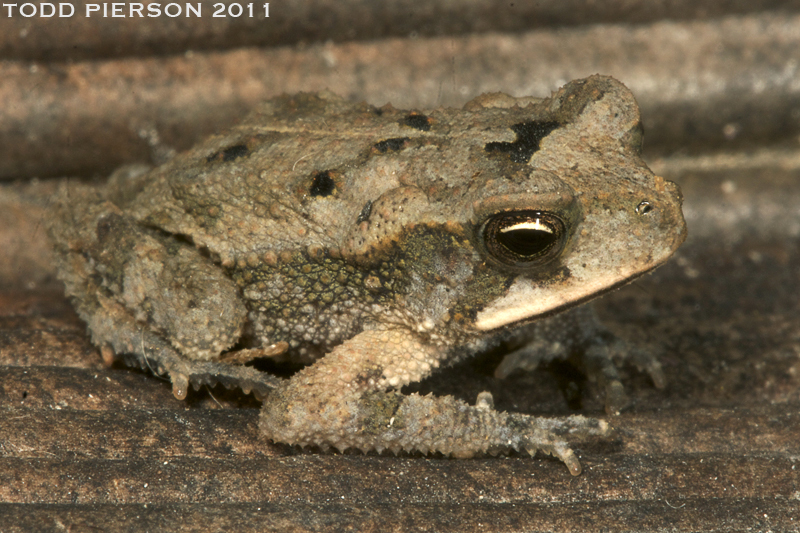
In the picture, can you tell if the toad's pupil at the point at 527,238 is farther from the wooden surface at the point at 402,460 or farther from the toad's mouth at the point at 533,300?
the wooden surface at the point at 402,460

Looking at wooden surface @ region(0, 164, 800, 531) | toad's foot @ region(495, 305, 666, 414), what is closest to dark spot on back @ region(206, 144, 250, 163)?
wooden surface @ region(0, 164, 800, 531)

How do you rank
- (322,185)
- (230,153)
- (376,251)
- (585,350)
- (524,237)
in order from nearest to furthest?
1. (524,237)
2. (376,251)
3. (322,185)
4. (230,153)
5. (585,350)

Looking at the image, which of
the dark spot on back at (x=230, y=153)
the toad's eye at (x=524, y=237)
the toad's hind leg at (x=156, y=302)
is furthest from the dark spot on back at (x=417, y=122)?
the toad's hind leg at (x=156, y=302)

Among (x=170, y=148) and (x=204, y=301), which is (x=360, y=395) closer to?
(x=204, y=301)

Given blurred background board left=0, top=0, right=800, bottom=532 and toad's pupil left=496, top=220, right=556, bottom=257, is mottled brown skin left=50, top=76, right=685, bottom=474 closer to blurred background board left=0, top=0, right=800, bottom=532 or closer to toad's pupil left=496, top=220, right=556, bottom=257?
toad's pupil left=496, top=220, right=556, bottom=257

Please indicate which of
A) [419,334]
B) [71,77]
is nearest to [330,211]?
[419,334]

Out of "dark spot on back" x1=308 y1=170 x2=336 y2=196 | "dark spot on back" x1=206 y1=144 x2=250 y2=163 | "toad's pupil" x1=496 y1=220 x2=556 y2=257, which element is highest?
"dark spot on back" x1=206 y1=144 x2=250 y2=163

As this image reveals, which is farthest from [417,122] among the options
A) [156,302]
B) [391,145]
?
[156,302]

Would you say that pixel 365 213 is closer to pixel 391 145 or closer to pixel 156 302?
pixel 391 145
